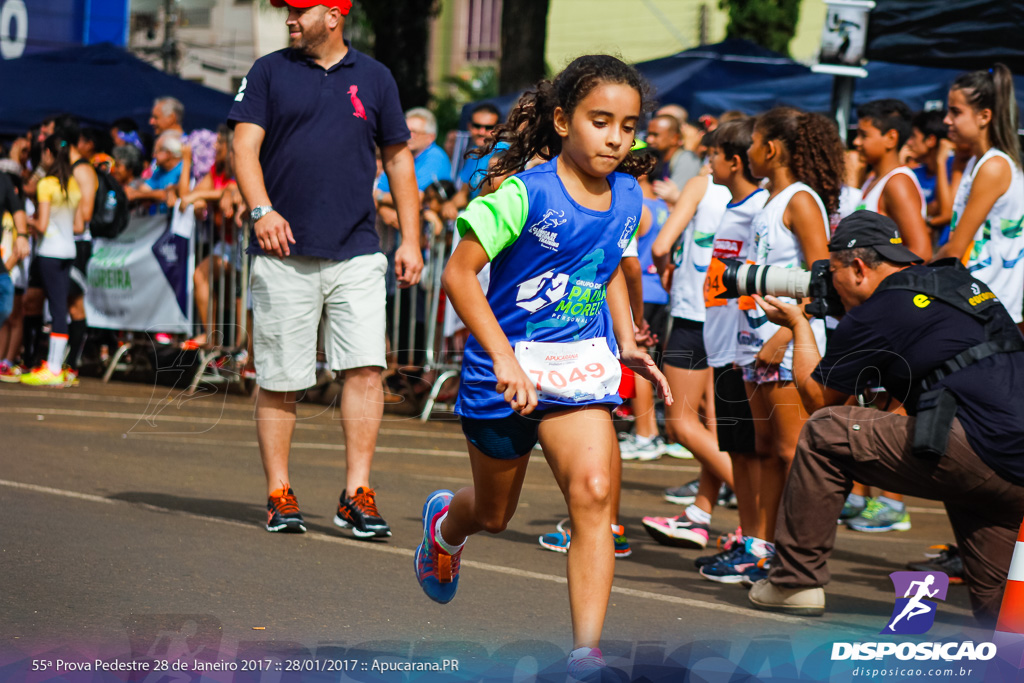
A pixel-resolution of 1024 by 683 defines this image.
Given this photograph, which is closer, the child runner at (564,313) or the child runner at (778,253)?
the child runner at (564,313)

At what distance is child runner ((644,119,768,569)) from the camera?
5.43 m

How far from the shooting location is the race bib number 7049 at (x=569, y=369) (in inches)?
136

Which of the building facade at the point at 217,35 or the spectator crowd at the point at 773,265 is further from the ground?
the building facade at the point at 217,35

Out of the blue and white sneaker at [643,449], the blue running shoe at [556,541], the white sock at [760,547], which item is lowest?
the blue and white sneaker at [643,449]

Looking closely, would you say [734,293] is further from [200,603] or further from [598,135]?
[200,603]

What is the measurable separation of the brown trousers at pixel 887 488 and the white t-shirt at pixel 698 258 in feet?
7.03

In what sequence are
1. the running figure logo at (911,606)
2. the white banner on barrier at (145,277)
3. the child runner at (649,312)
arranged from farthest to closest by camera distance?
the white banner on barrier at (145,277), the child runner at (649,312), the running figure logo at (911,606)

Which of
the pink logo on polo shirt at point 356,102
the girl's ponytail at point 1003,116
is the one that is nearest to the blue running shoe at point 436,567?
the pink logo on polo shirt at point 356,102

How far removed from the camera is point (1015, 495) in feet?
13.6

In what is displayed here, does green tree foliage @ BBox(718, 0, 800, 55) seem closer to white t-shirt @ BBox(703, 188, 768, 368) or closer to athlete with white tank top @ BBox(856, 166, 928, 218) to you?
athlete with white tank top @ BBox(856, 166, 928, 218)

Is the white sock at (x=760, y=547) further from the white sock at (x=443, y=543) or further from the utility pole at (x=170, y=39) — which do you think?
the utility pole at (x=170, y=39)

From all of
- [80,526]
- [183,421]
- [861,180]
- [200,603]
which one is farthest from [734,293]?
[183,421]

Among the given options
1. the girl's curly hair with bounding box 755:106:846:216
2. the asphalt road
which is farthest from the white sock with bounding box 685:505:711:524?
the girl's curly hair with bounding box 755:106:846:216

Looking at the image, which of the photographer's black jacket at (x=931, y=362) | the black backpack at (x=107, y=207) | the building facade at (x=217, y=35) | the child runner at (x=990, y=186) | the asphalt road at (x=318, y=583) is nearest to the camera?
the asphalt road at (x=318, y=583)
